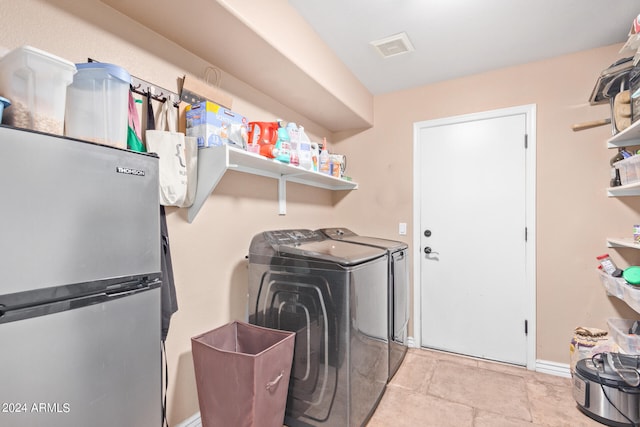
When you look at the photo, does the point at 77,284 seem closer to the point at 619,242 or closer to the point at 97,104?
the point at 97,104

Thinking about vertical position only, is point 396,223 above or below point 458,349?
above

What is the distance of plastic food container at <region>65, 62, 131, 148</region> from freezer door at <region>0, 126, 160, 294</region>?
5.3 inches

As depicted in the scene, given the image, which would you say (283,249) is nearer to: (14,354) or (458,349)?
(14,354)

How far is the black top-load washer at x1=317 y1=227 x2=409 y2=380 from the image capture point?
7.41ft

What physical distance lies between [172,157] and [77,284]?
79 centimetres

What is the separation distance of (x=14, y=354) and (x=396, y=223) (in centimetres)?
280

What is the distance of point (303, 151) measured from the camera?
2150 mm

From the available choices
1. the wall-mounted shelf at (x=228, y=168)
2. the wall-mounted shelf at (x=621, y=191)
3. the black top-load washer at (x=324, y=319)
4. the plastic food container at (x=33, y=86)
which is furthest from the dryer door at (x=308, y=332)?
the wall-mounted shelf at (x=621, y=191)

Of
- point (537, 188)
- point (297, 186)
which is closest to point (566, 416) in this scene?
point (537, 188)

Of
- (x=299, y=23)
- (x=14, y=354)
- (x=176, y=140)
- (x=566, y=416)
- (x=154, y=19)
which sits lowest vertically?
(x=566, y=416)

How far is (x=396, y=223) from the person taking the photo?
9.98ft

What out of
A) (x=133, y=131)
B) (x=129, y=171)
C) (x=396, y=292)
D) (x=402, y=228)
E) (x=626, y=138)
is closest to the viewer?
(x=129, y=171)

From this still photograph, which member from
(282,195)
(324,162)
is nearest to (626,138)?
(324,162)

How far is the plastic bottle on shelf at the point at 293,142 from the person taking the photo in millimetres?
2043
